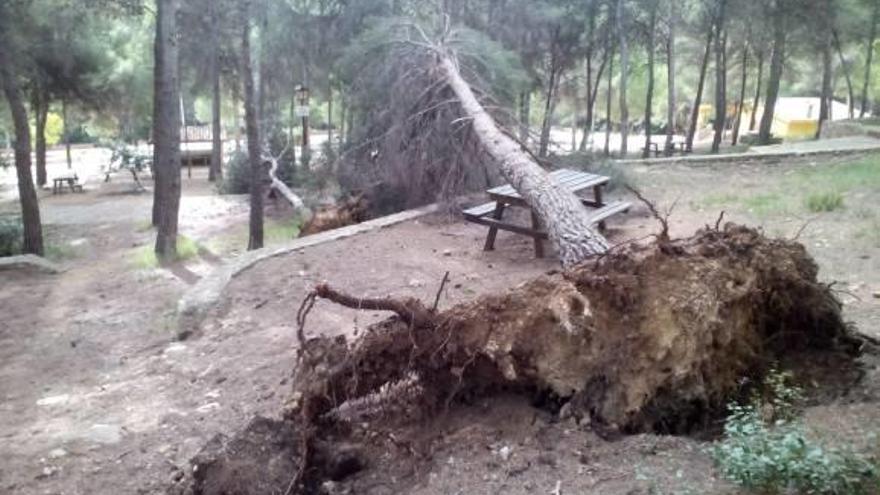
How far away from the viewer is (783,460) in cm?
225

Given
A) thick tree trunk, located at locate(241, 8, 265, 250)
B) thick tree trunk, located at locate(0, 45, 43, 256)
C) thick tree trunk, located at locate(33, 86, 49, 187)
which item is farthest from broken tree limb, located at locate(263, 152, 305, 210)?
thick tree trunk, located at locate(33, 86, 49, 187)

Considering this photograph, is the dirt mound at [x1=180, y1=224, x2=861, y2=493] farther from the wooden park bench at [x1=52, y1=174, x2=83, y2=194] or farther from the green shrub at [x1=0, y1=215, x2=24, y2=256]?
the wooden park bench at [x1=52, y1=174, x2=83, y2=194]

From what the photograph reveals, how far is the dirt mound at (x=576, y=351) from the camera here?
3.08 metres

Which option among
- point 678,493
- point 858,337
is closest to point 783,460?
point 678,493

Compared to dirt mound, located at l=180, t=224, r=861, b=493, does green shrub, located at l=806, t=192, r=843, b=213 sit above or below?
above

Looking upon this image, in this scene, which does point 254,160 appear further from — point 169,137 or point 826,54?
point 826,54

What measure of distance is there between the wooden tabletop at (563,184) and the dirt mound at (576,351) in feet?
11.9

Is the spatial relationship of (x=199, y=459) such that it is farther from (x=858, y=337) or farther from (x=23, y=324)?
(x=23, y=324)

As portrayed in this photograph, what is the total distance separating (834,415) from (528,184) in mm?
3925

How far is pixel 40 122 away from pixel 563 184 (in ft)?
68.3

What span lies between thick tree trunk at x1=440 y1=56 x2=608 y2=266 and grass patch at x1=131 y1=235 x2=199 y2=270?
4.71 meters

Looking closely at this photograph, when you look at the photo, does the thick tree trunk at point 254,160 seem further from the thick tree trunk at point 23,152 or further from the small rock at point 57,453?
the small rock at point 57,453

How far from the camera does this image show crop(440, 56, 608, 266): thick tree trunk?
4824 millimetres

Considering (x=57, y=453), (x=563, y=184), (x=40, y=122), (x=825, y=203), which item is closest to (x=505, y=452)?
(x=57, y=453)
